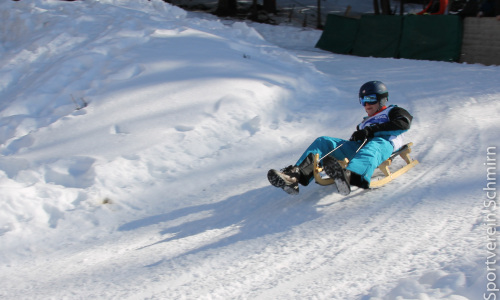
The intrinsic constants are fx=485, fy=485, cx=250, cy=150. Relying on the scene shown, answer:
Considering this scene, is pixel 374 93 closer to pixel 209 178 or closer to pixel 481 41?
pixel 209 178

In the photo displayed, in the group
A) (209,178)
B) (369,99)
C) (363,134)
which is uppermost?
(369,99)

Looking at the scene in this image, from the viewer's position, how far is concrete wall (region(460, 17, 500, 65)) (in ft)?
36.0

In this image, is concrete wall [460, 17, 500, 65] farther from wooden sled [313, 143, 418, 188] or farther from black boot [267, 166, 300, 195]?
black boot [267, 166, 300, 195]

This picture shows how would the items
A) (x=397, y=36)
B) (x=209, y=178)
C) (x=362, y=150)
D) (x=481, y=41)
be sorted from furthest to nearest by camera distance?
(x=397, y=36) → (x=481, y=41) → (x=209, y=178) → (x=362, y=150)

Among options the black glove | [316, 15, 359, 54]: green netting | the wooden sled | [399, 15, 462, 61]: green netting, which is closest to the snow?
the wooden sled

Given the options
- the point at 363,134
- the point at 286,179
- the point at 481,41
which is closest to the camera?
the point at 286,179

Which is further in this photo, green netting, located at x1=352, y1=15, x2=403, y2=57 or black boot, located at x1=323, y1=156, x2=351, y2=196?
green netting, located at x1=352, y1=15, x2=403, y2=57

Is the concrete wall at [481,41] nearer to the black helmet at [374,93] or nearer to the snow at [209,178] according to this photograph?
the snow at [209,178]

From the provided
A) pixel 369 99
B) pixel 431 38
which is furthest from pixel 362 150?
pixel 431 38

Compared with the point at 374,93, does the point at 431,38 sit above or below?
below

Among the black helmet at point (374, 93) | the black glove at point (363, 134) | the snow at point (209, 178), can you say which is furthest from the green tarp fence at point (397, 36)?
the black glove at point (363, 134)

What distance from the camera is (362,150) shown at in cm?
437

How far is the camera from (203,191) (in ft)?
16.4

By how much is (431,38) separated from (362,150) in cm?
892
